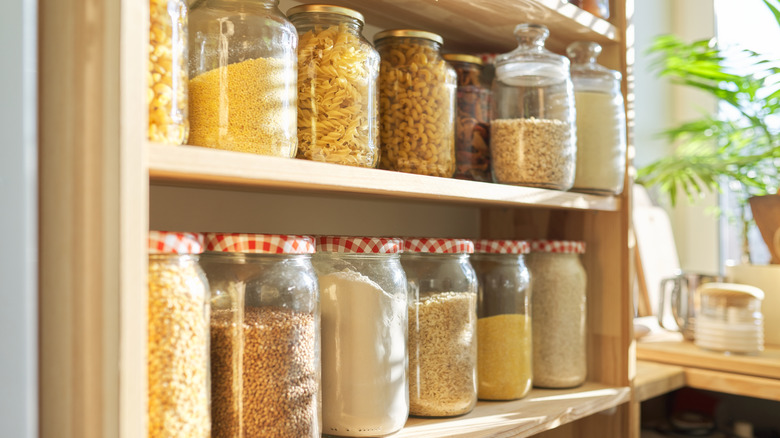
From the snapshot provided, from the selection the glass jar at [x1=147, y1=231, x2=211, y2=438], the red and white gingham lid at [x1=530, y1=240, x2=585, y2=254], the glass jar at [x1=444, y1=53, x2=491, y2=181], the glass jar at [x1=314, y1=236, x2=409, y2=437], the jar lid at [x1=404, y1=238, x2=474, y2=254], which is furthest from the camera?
the red and white gingham lid at [x1=530, y1=240, x2=585, y2=254]

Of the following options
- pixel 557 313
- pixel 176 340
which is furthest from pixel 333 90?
pixel 557 313

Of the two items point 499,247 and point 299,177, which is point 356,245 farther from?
point 499,247

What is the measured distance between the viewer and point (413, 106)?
0.94m

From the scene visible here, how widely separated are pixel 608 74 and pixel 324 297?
677 mm

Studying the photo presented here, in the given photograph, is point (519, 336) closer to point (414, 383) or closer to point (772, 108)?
point (414, 383)

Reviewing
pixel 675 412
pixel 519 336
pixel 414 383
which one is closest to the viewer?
pixel 414 383

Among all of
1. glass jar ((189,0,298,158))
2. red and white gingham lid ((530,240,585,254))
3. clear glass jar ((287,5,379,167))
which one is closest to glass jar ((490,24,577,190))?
red and white gingham lid ((530,240,585,254))

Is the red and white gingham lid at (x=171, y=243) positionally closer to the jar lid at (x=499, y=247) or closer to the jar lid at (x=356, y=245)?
the jar lid at (x=356, y=245)

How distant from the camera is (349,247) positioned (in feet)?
2.79

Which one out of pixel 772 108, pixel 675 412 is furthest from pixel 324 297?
pixel 772 108

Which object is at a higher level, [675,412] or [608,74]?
[608,74]

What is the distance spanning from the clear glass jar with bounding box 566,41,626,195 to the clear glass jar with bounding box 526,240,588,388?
12cm

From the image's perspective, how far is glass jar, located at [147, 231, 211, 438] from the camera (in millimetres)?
625

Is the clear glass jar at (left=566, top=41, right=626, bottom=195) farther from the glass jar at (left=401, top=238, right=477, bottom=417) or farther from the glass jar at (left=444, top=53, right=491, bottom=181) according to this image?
the glass jar at (left=401, top=238, right=477, bottom=417)
